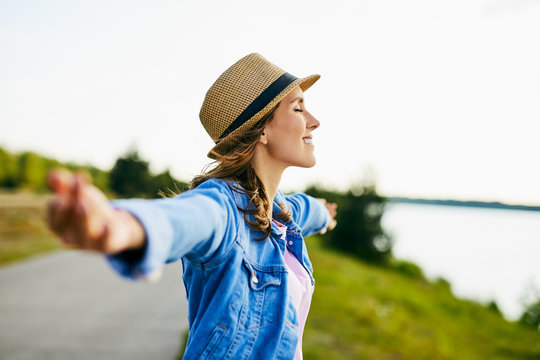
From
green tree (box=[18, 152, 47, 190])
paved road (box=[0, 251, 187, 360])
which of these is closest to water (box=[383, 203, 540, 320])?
paved road (box=[0, 251, 187, 360])

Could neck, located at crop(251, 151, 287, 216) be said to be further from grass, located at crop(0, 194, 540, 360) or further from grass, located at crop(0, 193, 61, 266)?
grass, located at crop(0, 193, 61, 266)

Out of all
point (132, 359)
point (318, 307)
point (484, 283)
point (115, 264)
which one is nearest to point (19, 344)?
point (132, 359)

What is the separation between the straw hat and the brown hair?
0.05 m

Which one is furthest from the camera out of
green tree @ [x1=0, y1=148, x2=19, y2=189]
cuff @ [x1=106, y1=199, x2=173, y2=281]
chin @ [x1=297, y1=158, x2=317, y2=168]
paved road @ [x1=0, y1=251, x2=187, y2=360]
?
green tree @ [x1=0, y1=148, x2=19, y2=189]

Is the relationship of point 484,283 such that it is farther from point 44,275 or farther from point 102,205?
point 102,205

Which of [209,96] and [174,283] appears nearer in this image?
[209,96]

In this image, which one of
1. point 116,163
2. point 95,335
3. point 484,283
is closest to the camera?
point 95,335

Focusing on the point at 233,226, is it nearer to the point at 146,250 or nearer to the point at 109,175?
the point at 146,250

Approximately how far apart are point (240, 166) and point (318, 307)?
631 centimetres

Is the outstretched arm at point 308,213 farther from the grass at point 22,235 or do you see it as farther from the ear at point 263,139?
the grass at point 22,235

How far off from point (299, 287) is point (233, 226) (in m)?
0.57

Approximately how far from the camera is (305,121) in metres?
1.82

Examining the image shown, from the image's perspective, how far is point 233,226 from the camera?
1.33 m

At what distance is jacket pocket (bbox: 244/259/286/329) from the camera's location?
146 cm
